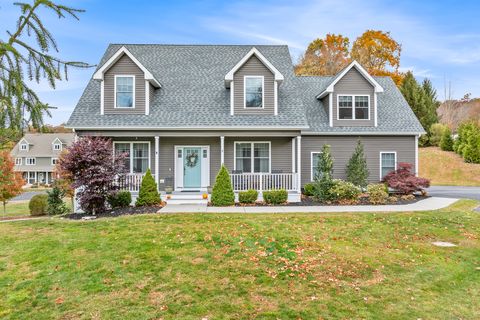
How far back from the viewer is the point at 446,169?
26.2m

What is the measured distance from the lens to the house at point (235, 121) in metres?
14.5

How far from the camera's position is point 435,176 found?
2636cm

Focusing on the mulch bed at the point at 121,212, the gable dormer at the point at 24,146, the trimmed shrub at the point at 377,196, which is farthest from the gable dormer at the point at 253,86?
the gable dormer at the point at 24,146

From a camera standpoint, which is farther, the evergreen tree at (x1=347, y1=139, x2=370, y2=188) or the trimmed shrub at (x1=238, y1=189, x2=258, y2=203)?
the evergreen tree at (x1=347, y1=139, x2=370, y2=188)

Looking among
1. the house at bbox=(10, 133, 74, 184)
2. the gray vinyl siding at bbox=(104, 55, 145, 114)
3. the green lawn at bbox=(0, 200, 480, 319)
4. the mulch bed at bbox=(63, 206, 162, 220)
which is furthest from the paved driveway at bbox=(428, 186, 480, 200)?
the house at bbox=(10, 133, 74, 184)

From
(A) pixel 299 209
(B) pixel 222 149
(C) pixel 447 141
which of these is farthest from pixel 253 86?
(C) pixel 447 141

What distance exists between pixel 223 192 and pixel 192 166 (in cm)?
318

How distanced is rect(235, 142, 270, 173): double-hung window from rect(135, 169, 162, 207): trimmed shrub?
174 inches

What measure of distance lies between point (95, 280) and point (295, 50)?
39.6 meters

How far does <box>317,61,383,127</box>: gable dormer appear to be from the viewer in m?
16.8

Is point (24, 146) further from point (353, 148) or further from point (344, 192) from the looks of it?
point (344, 192)

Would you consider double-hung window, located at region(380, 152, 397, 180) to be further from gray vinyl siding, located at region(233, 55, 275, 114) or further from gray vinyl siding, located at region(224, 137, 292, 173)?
gray vinyl siding, located at region(233, 55, 275, 114)

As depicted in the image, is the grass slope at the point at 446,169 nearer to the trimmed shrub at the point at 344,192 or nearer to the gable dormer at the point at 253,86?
the trimmed shrub at the point at 344,192

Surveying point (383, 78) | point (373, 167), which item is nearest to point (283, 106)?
point (373, 167)
